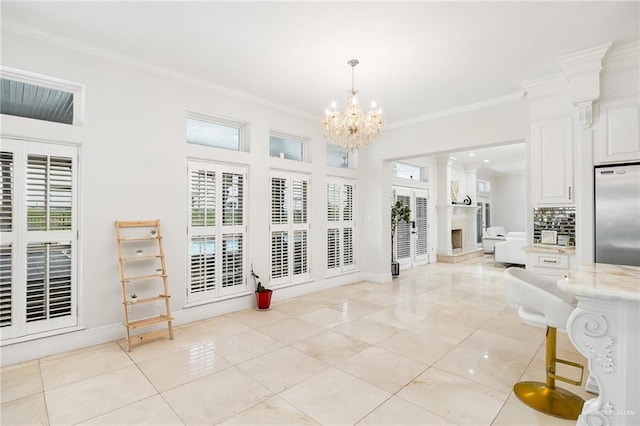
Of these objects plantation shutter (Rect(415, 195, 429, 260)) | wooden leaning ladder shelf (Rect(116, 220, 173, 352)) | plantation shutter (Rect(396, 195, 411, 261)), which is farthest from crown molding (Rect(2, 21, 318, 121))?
plantation shutter (Rect(415, 195, 429, 260))

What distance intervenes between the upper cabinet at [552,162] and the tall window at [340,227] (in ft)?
10.3

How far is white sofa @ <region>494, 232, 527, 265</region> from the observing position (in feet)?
25.5

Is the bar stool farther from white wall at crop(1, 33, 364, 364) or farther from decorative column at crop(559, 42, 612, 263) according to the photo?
white wall at crop(1, 33, 364, 364)

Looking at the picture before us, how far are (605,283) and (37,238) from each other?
4513 millimetres

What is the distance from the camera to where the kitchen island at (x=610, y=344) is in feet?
5.55

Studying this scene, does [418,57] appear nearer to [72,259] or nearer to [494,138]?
[494,138]

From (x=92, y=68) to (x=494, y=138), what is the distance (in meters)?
5.23

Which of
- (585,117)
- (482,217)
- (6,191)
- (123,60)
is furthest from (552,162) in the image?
(482,217)

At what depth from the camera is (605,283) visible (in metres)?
1.72

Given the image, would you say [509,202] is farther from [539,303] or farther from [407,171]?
[539,303]

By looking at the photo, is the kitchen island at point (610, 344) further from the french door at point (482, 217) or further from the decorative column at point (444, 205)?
the french door at point (482, 217)

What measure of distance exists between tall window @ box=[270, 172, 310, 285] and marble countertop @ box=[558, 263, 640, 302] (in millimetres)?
3768

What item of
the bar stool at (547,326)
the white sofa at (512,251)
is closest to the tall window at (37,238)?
the bar stool at (547,326)

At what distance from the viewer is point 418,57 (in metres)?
3.49
